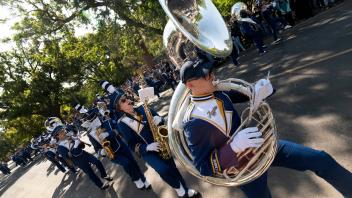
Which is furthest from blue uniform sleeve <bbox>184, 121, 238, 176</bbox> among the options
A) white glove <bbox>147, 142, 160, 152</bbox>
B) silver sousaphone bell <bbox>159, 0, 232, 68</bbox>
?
white glove <bbox>147, 142, 160, 152</bbox>

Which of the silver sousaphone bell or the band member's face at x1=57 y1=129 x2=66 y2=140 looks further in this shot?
the band member's face at x1=57 y1=129 x2=66 y2=140

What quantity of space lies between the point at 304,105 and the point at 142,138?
3.14 meters

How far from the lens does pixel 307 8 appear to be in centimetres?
1384

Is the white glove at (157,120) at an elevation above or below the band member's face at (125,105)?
below

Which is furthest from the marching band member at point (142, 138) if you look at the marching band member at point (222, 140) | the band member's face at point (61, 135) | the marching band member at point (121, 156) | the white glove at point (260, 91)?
the band member's face at point (61, 135)

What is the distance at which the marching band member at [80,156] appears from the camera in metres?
7.81

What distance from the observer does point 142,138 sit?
511 cm

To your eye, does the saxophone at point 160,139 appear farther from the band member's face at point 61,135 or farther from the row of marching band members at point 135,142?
the band member's face at point 61,135

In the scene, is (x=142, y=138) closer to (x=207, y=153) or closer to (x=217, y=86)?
(x=217, y=86)

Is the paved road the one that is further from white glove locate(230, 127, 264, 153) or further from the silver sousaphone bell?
the silver sousaphone bell

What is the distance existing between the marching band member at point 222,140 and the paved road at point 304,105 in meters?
1.15

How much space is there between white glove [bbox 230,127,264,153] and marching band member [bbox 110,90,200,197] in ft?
8.22

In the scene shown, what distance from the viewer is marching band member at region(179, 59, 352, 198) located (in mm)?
2492

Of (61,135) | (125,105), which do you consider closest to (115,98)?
(125,105)
